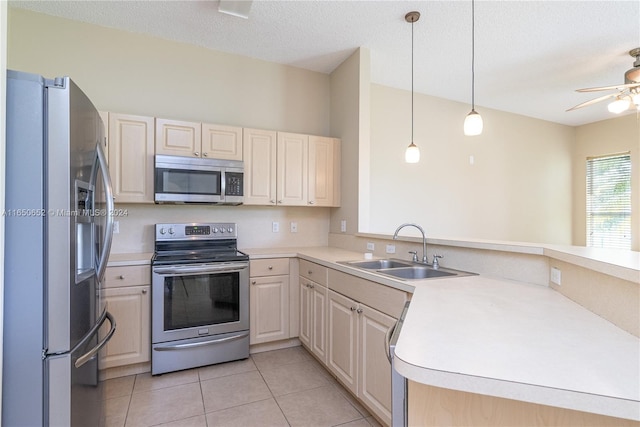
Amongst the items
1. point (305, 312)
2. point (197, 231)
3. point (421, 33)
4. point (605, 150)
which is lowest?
point (305, 312)

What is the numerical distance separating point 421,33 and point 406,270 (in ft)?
6.84

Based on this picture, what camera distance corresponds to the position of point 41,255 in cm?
113

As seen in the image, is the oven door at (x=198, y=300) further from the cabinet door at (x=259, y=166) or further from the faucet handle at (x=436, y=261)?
the faucet handle at (x=436, y=261)

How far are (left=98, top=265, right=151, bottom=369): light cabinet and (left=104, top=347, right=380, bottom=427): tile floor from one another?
19 centimetres

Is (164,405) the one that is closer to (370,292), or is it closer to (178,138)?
(370,292)

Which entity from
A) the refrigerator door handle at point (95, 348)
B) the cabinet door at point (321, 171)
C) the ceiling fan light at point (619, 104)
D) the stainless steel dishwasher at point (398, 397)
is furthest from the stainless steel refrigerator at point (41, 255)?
the ceiling fan light at point (619, 104)

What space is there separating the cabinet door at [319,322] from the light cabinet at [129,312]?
4.12 feet

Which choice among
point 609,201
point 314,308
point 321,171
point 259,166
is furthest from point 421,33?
point 609,201

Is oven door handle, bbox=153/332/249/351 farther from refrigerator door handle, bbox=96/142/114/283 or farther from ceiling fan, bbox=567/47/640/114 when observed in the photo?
ceiling fan, bbox=567/47/640/114

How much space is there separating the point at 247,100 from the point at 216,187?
1.07 meters

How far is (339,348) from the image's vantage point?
2143mm

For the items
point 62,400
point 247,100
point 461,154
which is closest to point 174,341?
point 62,400

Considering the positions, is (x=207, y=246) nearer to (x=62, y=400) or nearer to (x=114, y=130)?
(x=114, y=130)

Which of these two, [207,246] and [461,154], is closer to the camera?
[207,246]
